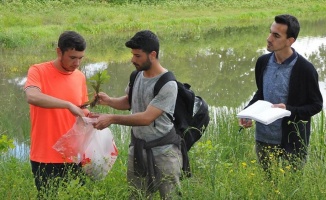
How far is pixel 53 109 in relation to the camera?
3.37 metres

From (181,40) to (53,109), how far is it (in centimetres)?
1417

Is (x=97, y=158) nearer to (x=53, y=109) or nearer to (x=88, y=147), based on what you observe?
(x=88, y=147)

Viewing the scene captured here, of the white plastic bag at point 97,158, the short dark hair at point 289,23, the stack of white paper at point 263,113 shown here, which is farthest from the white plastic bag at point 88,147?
the short dark hair at point 289,23

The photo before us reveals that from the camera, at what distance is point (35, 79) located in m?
3.32

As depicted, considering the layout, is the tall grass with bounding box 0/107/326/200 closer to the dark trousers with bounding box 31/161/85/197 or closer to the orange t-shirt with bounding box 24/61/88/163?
the dark trousers with bounding box 31/161/85/197

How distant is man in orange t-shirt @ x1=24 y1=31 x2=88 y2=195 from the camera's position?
3344 mm

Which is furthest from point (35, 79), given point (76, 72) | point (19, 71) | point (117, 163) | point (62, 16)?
point (62, 16)

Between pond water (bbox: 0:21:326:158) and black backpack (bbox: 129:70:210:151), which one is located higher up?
black backpack (bbox: 129:70:210:151)

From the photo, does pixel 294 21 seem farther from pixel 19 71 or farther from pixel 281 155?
pixel 19 71

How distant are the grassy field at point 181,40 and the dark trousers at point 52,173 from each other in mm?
94

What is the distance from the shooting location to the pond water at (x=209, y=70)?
25.6ft

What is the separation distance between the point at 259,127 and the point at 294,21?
2.41ft

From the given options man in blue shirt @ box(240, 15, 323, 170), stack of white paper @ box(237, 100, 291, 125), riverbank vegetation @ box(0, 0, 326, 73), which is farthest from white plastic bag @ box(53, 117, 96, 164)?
riverbank vegetation @ box(0, 0, 326, 73)

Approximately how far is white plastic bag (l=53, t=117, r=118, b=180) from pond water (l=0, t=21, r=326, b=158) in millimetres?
2451
